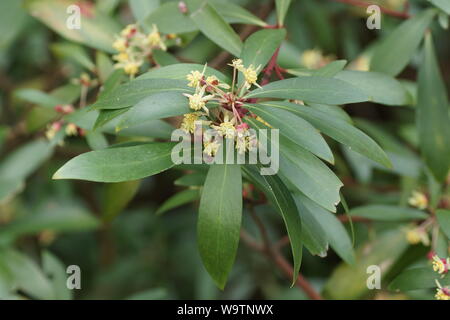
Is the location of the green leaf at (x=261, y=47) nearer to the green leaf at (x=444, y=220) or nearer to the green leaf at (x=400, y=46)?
the green leaf at (x=400, y=46)

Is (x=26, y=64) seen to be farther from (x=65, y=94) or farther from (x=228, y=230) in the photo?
(x=228, y=230)

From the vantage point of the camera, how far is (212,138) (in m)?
1.02

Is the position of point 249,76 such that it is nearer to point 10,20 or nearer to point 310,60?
point 310,60

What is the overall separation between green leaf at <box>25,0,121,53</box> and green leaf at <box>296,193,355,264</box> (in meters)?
0.65

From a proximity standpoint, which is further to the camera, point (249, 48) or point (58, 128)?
point (58, 128)

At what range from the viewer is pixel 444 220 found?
124cm

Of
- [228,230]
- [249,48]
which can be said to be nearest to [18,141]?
[249,48]

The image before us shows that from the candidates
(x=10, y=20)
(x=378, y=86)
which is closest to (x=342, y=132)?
(x=378, y=86)

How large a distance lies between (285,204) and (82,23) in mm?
857

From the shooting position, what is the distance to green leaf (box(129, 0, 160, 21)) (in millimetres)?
1458

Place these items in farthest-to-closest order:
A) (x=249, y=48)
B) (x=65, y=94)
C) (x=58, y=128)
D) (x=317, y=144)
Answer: (x=65, y=94) < (x=58, y=128) < (x=249, y=48) < (x=317, y=144)

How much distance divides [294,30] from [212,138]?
1331 millimetres

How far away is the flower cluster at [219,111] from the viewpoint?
958 mm
